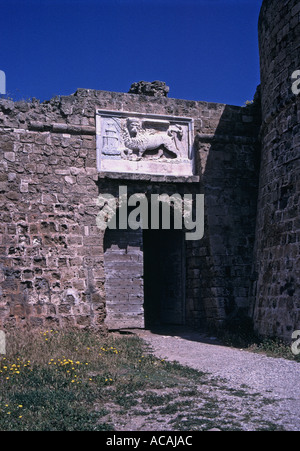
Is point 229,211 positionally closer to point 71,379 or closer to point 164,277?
point 164,277

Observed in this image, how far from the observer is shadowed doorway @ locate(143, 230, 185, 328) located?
1072cm

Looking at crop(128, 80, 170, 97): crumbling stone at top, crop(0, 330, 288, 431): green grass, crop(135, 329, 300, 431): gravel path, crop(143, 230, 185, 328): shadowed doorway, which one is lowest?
crop(135, 329, 300, 431): gravel path

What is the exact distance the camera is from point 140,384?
5.26 m

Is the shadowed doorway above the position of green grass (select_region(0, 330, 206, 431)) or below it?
above

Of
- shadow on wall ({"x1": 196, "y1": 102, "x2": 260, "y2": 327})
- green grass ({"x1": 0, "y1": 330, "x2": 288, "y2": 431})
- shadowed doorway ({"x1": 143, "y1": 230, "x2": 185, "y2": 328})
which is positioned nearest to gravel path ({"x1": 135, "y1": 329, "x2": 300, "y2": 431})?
green grass ({"x1": 0, "y1": 330, "x2": 288, "y2": 431})

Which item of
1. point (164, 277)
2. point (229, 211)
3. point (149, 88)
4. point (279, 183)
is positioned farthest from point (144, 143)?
point (164, 277)

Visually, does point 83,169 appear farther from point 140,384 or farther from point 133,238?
point 140,384

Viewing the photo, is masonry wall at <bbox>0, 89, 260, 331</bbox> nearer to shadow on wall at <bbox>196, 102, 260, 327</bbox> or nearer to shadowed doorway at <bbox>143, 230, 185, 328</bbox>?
shadow on wall at <bbox>196, 102, 260, 327</bbox>

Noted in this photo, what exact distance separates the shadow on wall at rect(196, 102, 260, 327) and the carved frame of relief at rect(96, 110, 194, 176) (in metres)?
0.39

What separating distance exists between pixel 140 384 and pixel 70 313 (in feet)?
12.2

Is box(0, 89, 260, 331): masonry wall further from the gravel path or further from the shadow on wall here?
the gravel path

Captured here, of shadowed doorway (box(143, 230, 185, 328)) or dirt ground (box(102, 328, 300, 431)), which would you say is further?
shadowed doorway (box(143, 230, 185, 328))

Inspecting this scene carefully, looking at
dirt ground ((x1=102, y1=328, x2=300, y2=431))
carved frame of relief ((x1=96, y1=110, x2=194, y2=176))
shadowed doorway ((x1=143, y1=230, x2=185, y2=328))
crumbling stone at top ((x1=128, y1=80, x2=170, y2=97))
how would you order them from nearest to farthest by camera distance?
1. dirt ground ((x1=102, y1=328, x2=300, y2=431))
2. carved frame of relief ((x1=96, y1=110, x2=194, y2=176))
3. crumbling stone at top ((x1=128, y1=80, x2=170, y2=97))
4. shadowed doorway ((x1=143, y1=230, x2=185, y2=328))

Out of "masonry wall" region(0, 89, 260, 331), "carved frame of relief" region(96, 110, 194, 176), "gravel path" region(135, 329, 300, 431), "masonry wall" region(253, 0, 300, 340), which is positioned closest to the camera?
"gravel path" region(135, 329, 300, 431)
